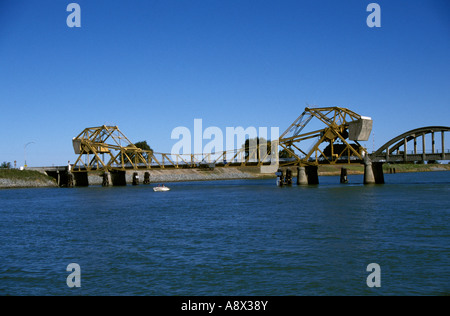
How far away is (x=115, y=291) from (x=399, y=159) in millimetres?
101688

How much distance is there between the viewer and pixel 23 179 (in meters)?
148

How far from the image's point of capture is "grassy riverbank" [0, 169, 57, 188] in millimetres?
144337

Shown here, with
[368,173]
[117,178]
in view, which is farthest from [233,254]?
[117,178]

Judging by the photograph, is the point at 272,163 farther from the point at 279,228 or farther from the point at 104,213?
the point at 279,228

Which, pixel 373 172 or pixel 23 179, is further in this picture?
pixel 23 179

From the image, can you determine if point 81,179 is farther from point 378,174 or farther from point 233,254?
point 233,254

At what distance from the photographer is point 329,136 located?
4596 inches

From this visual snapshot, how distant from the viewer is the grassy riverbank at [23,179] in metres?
144

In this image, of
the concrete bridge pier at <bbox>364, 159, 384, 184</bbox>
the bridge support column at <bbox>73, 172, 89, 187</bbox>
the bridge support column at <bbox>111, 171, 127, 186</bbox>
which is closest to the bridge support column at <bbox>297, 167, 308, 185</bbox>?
the concrete bridge pier at <bbox>364, 159, 384, 184</bbox>

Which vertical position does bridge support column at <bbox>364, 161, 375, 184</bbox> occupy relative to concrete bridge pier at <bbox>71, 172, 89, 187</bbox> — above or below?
above

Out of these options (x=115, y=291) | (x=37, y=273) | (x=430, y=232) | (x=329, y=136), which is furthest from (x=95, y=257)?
(x=329, y=136)

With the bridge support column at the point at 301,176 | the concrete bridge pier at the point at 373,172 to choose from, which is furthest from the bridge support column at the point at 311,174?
the concrete bridge pier at the point at 373,172

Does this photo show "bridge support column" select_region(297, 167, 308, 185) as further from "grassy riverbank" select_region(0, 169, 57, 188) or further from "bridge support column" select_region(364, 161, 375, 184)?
"grassy riverbank" select_region(0, 169, 57, 188)
